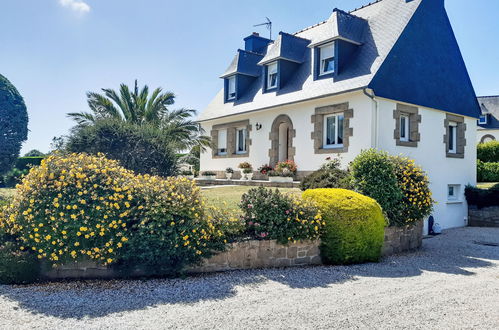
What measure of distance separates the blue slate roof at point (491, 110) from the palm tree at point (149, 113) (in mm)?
28974

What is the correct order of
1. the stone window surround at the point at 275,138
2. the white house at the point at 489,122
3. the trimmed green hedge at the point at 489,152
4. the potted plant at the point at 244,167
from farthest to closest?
the white house at the point at 489,122 < the trimmed green hedge at the point at 489,152 < the potted plant at the point at 244,167 < the stone window surround at the point at 275,138

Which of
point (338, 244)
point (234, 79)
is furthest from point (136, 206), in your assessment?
point (234, 79)

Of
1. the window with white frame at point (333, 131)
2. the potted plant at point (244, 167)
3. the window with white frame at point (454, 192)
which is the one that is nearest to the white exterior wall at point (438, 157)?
the window with white frame at point (454, 192)

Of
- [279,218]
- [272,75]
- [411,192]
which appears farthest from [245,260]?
[272,75]

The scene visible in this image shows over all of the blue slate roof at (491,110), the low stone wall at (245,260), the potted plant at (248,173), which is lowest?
the low stone wall at (245,260)

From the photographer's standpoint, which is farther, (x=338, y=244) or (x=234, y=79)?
(x=234, y=79)

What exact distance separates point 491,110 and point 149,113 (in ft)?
105

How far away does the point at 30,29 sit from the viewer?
9.57 metres

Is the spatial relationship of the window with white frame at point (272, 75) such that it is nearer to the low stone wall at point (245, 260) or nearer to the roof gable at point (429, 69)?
the roof gable at point (429, 69)

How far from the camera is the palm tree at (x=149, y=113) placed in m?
15.6

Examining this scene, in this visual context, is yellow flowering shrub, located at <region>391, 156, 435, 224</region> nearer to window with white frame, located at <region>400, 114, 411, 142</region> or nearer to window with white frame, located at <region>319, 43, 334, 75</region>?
window with white frame, located at <region>400, 114, 411, 142</region>

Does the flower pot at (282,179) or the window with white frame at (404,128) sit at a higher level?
the window with white frame at (404,128)

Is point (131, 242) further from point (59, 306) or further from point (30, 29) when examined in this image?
point (30, 29)

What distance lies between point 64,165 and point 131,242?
1662 millimetres
